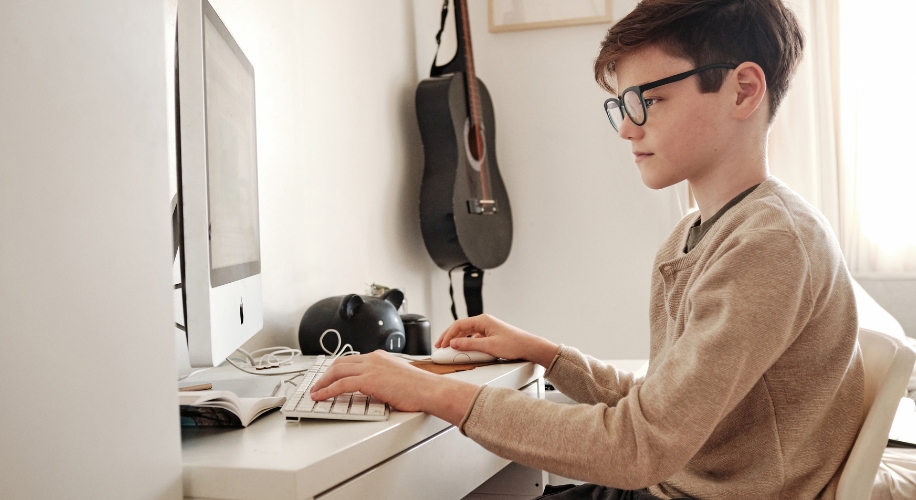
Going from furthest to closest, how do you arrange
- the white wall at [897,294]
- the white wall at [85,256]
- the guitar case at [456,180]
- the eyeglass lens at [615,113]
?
the white wall at [897,294] → the guitar case at [456,180] → the eyeglass lens at [615,113] → the white wall at [85,256]

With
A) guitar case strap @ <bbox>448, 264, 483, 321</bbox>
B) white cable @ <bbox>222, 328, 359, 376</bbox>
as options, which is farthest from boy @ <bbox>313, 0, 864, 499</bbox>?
guitar case strap @ <bbox>448, 264, 483, 321</bbox>

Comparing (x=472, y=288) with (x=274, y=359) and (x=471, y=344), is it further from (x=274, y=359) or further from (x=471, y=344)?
(x=471, y=344)

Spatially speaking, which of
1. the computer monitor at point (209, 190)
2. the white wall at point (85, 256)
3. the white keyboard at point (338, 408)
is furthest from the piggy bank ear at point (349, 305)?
the white wall at point (85, 256)

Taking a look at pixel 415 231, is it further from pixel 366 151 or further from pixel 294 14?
pixel 294 14

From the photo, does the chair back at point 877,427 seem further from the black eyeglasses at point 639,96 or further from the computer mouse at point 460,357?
the computer mouse at point 460,357

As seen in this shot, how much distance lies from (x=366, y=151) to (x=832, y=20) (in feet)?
6.39

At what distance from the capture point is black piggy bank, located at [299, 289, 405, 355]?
1478 millimetres

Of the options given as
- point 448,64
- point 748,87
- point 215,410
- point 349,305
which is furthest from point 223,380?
point 448,64

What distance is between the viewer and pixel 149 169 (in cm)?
66

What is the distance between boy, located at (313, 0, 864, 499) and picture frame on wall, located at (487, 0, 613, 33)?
2.02 metres

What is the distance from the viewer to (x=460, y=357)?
1185 mm

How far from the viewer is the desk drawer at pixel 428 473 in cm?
75

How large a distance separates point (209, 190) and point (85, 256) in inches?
14.3

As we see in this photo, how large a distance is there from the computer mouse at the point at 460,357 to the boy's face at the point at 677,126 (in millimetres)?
380
